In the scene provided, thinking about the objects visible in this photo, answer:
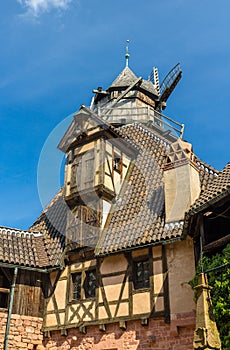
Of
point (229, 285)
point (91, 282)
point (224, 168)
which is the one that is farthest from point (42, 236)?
point (229, 285)

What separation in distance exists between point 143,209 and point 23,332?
567 cm

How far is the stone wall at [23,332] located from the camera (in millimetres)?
14641

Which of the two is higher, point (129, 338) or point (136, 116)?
point (136, 116)

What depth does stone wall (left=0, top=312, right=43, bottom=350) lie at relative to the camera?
14.6 m

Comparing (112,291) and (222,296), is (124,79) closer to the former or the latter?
(112,291)

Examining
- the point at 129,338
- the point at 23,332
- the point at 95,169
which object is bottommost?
the point at 129,338

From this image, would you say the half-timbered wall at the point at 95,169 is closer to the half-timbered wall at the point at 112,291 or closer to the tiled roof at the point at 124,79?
the half-timbered wall at the point at 112,291

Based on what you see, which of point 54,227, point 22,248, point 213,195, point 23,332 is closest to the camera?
point 213,195

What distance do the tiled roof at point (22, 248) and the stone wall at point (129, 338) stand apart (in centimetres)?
257

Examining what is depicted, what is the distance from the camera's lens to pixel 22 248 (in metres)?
16.4

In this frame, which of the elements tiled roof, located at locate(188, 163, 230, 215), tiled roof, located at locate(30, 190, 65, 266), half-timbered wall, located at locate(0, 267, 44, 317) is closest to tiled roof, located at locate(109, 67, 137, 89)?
tiled roof, located at locate(30, 190, 65, 266)

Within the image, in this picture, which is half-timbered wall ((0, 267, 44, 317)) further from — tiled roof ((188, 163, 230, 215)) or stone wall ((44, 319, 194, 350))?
tiled roof ((188, 163, 230, 215))

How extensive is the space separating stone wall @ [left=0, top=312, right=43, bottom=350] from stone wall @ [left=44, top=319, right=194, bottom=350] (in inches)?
15.5

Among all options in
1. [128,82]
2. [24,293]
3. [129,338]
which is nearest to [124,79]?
[128,82]
